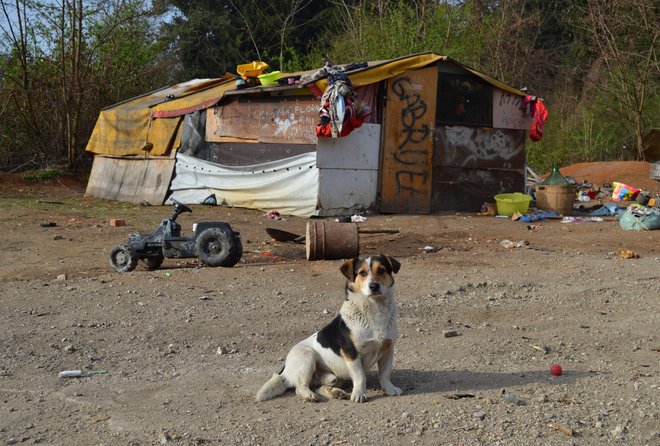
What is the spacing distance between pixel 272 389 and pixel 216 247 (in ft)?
15.5

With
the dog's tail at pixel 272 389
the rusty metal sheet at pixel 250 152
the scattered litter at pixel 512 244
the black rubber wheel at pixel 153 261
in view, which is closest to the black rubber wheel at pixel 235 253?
the black rubber wheel at pixel 153 261

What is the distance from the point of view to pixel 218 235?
933 centimetres

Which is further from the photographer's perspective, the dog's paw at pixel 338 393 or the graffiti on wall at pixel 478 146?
the graffiti on wall at pixel 478 146

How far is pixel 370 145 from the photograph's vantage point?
1521 centimetres

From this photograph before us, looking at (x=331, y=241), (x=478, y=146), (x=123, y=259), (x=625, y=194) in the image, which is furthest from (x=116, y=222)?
(x=625, y=194)

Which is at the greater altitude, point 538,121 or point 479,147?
point 538,121

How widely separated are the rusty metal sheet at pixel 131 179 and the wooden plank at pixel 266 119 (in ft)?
5.90

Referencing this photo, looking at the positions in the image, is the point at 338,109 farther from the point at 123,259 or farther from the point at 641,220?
the point at 123,259

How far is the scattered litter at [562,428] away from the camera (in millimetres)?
4221

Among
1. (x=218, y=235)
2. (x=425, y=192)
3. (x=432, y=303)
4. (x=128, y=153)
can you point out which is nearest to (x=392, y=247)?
A: (x=218, y=235)

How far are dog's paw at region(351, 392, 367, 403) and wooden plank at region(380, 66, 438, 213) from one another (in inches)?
422

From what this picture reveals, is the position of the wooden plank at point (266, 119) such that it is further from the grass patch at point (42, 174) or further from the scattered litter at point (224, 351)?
the scattered litter at point (224, 351)

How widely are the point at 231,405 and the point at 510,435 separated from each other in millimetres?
1549

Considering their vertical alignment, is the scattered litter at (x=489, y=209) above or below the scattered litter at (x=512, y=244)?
above
